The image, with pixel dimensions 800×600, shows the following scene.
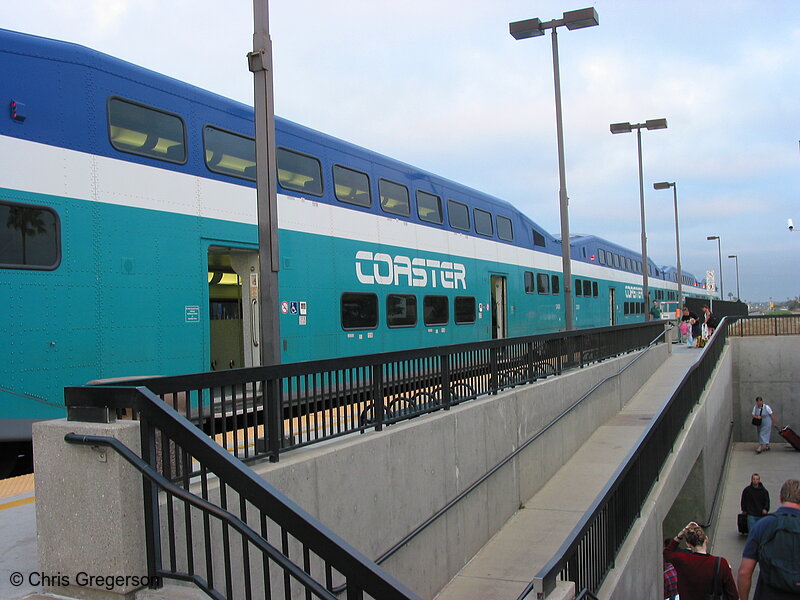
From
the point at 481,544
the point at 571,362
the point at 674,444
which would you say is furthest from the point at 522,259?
the point at 481,544

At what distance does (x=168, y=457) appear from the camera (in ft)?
12.9

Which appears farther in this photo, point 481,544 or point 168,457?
point 481,544

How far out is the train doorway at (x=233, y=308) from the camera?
10.6 m

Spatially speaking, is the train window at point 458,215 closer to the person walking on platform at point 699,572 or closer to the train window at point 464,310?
the train window at point 464,310

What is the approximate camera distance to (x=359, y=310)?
41.3 ft

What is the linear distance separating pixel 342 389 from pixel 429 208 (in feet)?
31.1

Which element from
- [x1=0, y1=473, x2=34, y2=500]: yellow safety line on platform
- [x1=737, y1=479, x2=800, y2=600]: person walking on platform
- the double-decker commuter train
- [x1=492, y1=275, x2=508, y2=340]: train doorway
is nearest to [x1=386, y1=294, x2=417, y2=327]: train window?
the double-decker commuter train

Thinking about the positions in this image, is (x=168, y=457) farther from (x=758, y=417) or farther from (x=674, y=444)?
(x=758, y=417)

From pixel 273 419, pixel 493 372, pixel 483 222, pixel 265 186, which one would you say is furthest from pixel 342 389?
pixel 483 222

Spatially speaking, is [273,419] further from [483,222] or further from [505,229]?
[505,229]

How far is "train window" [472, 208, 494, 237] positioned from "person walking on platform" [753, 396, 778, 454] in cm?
1223

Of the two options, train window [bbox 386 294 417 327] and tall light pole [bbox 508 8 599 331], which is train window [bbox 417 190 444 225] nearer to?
train window [bbox 386 294 417 327]

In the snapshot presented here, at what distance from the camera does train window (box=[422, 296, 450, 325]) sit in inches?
578

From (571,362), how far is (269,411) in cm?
961
